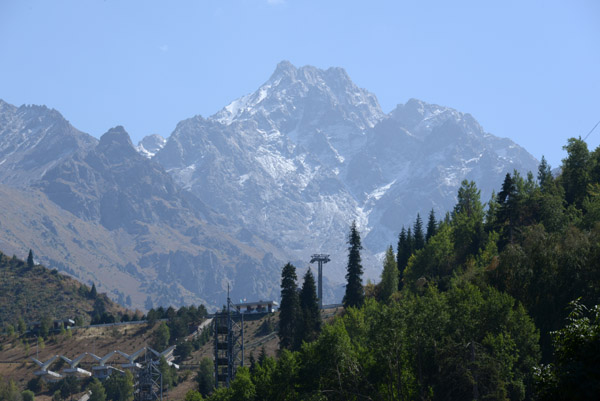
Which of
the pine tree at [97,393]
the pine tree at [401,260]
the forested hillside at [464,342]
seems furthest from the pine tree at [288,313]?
the pine tree at [97,393]

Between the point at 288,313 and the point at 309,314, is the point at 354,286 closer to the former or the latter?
the point at 288,313

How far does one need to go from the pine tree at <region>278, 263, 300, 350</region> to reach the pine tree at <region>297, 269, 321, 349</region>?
5.10 ft

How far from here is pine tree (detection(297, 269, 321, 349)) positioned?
118188 millimetres

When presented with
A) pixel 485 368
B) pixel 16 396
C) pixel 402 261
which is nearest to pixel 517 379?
pixel 485 368

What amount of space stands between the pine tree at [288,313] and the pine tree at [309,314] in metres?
1.55

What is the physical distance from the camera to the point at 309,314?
121250mm

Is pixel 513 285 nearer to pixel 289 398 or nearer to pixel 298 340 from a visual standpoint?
pixel 289 398

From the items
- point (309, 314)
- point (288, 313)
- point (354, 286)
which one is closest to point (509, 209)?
point (354, 286)

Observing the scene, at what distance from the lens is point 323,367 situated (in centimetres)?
7888

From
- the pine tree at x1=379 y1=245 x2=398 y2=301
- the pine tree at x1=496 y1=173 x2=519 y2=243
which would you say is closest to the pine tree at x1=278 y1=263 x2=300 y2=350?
the pine tree at x1=379 y1=245 x2=398 y2=301

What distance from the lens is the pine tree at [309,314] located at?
118 meters

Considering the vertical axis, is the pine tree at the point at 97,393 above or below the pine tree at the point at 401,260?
below

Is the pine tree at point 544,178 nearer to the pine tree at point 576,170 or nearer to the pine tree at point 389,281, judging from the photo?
the pine tree at point 576,170

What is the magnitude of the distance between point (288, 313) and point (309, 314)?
25.2ft
